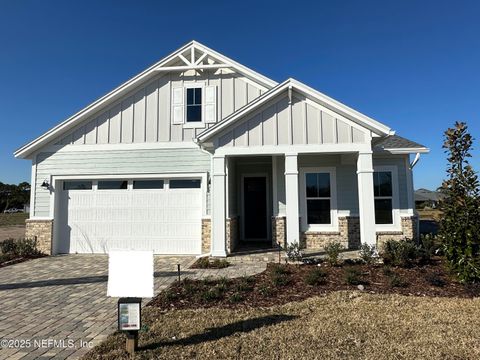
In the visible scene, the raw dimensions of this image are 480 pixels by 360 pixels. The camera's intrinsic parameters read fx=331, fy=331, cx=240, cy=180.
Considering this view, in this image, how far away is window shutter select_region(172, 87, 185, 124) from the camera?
36.4ft

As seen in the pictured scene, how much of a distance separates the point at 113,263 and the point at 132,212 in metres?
7.38

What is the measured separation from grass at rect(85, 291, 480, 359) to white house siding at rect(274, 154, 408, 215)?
16.7 ft

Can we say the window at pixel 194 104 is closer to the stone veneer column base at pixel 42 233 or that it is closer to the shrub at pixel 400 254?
the stone veneer column base at pixel 42 233

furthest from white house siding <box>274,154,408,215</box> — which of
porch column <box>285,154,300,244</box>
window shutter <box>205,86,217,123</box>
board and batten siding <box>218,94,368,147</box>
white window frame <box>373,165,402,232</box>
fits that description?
window shutter <box>205,86,217,123</box>

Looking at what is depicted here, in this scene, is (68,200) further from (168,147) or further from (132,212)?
(168,147)

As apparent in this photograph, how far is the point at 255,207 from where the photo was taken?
12094mm

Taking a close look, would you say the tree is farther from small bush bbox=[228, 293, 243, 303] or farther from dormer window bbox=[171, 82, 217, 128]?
dormer window bbox=[171, 82, 217, 128]

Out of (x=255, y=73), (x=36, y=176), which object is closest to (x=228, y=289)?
(x=255, y=73)

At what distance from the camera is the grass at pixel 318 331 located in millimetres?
3691

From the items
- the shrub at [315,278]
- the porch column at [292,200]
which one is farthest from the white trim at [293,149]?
the shrub at [315,278]

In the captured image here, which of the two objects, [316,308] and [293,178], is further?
[293,178]

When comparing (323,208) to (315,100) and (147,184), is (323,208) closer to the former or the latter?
(315,100)

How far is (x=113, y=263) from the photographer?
3.78 metres

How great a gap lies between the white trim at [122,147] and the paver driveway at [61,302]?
3.62 metres
